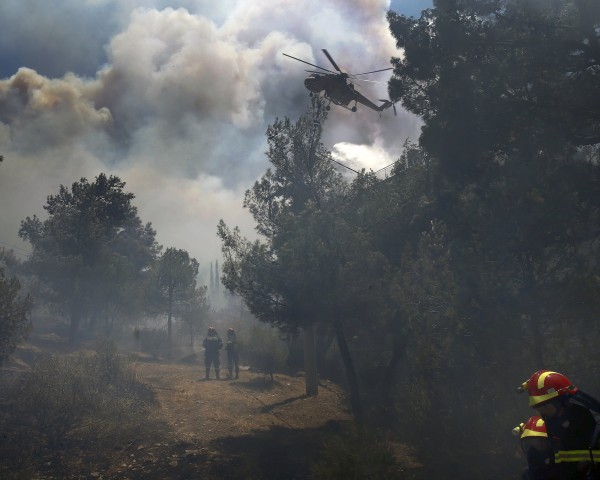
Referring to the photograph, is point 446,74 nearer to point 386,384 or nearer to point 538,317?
point 538,317

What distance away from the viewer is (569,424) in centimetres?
364

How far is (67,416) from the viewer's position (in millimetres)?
9523

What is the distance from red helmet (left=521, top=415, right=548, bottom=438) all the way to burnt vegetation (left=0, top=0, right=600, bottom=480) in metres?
2.79

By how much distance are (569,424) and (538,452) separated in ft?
1.33

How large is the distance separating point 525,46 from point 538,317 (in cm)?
648

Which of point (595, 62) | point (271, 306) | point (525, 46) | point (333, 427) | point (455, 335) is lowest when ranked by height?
point (333, 427)

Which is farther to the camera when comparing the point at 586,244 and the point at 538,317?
the point at 586,244

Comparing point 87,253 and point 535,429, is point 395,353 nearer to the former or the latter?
point 535,429

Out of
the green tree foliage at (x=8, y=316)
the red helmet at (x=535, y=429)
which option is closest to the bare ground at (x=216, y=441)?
the red helmet at (x=535, y=429)

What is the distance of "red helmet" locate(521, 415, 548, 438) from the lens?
12.8ft

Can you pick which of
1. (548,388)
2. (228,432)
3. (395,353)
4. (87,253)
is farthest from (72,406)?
(87,253)

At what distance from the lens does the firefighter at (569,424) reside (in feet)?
11.5

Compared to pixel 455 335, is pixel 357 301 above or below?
above

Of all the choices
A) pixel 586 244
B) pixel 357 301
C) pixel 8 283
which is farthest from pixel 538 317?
pixel 8 283
